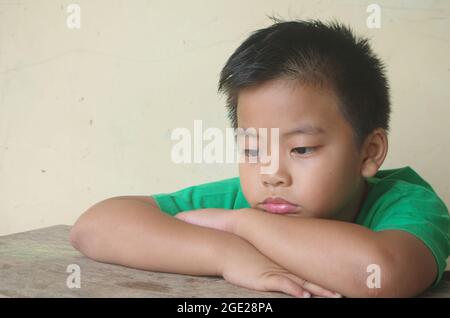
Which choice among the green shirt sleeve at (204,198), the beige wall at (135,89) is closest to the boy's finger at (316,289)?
the green shirt sleeve at (204,198)

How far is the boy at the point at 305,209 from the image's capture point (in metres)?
0.69

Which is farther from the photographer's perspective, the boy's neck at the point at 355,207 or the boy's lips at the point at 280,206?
the boy's neck at the point at 355,207

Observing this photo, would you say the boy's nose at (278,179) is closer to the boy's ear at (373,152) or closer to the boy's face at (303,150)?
the boy's face at (303,150)

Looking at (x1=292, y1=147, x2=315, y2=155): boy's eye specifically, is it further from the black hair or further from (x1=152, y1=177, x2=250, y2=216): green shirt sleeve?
Result: (x1=152, y1=177, x2=250, y2=216): green shirt sleeve

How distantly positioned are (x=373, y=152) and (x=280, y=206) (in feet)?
0.69

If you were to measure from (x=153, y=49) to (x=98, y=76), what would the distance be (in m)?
0.19

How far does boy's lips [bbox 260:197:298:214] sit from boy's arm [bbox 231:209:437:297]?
0.25 feet

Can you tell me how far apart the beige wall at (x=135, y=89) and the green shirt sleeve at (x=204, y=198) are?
0.41 meters

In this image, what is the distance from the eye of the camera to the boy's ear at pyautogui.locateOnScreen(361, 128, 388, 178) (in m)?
0.91

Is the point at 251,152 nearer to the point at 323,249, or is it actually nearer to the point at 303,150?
the point at 303,150

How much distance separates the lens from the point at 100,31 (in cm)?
158

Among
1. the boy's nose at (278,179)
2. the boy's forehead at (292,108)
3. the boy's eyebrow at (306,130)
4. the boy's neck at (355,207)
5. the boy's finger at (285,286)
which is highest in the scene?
the boy's forehead at (292,108)
